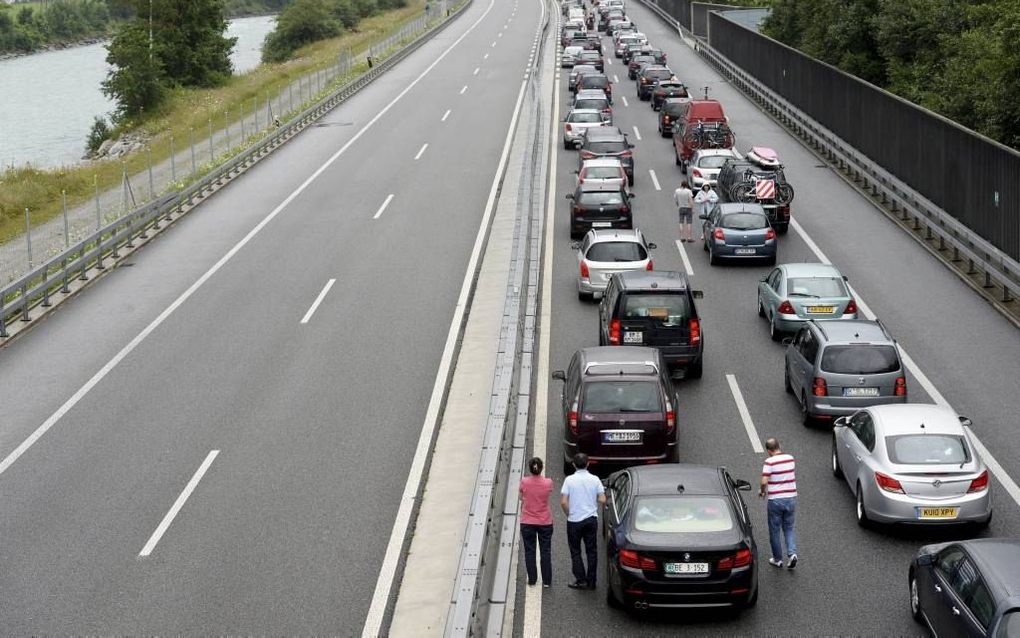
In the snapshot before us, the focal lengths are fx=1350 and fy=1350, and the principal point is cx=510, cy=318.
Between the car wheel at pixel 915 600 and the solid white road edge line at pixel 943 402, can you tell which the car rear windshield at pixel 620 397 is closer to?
the solid white road edge line at pixel 943 402

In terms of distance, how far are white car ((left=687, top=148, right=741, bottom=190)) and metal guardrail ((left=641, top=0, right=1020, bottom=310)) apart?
406cm

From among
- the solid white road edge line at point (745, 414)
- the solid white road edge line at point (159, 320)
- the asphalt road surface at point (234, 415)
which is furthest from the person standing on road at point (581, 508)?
the solid white road edge line at point (159, 320)

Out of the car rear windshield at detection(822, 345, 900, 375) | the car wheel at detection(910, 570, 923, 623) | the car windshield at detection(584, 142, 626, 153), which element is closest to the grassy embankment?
the car windshield at detection(584, 142, 626, 153)

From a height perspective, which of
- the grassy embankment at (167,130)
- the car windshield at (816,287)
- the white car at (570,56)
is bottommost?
the grassy embankment at (167,130)

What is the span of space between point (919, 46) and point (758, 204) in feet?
76.9

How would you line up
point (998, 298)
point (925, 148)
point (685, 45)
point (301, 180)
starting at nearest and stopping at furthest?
point (998, 298), point (925, 148), point (301, 180), point (685, 45)

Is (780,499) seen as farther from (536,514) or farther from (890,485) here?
(536,514)

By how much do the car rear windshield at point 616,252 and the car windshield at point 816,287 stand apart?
391 centimetres

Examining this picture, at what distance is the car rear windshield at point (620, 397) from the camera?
16.6 metres

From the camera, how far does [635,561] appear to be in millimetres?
12586

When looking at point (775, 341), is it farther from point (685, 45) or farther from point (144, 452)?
point (685, 45)

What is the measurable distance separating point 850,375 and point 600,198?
47.0ft

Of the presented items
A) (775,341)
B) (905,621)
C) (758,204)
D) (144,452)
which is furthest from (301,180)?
(905,621)

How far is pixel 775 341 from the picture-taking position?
23609 millimetres
